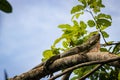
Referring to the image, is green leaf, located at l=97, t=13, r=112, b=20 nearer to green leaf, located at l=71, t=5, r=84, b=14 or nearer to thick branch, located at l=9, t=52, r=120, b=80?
green leaf, located at l=71, t=5, r=84, b=14

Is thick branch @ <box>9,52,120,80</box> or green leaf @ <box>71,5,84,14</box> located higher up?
green leaf @ <box>71,5,84,14</box>

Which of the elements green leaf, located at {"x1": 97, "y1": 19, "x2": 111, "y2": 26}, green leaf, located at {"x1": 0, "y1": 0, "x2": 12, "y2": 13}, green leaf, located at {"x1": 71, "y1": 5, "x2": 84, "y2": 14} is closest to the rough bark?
green leaf, located at {"x1": 97, "y1": 19, "x2": 111, "y2": 26}

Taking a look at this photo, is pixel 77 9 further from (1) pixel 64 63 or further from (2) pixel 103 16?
(1) pixel 64 63

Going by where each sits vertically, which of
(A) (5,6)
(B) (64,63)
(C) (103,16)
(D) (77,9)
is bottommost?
(B) (64,63)

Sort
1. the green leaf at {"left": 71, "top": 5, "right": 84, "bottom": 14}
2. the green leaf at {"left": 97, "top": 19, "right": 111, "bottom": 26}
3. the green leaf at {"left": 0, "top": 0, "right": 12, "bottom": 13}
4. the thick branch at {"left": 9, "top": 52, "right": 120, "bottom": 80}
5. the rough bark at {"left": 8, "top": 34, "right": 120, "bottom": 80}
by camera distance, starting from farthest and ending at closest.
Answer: the green leaf at {"left": 71, "top": 5, "right": 84, "bottom": 14} → the green leaf at {"left": 97, "top": 19, "right": 111, "bottom": 26} → the rough bark at {"left": 8, "top": 34, "right": 120, "bottom": 80} → the thick branch at {"left": 9, "top": 52, "right": 120, "bottom": 80} → the green leaf at {"left": 0, "top": 0, "right": 12, "bottom": 13}

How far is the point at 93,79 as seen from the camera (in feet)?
9.69

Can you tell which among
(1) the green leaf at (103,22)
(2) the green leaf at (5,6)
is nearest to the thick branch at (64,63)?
(1) the green leaf at (103,22)

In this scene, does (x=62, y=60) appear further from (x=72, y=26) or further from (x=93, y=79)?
(x=72, y=26)

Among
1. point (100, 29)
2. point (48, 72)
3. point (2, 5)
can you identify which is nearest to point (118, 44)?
point (100, 29)

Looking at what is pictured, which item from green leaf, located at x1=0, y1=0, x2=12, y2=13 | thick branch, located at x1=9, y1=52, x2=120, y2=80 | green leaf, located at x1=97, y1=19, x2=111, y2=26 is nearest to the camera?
green leaf, located at x1=0, y1=0, x2=12, y2=13

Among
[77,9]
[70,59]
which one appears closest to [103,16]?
[77,9]

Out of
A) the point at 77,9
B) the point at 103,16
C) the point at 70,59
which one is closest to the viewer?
the point at 70,59

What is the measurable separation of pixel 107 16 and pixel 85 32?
1.18 feet

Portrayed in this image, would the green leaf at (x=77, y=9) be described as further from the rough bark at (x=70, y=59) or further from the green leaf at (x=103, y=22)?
the rough bark at (x=70, y=59)
